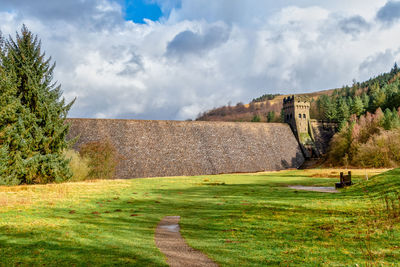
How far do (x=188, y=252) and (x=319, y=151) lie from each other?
7214 centimetres

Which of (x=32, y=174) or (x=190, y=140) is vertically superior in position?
(x=190, y=140)

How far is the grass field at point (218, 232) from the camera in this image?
890 centimetres

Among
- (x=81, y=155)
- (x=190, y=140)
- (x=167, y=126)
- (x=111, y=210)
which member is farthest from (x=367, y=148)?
(x=111, y=210)

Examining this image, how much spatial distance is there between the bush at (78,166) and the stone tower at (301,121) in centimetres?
5248

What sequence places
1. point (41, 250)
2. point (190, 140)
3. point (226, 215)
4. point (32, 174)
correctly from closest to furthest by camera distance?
point (41, 250), point (226, 215), point (32, 174), point (190, 140)

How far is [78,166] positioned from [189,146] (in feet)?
83.6

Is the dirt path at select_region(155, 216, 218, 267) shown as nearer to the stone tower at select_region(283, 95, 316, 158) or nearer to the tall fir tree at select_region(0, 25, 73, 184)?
the tall fir tree at select_region(0, 25, 73, 184)

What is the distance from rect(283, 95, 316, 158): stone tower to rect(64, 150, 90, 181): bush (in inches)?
2066

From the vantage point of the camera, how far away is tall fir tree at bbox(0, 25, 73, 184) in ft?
97.8

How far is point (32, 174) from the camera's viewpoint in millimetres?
31109

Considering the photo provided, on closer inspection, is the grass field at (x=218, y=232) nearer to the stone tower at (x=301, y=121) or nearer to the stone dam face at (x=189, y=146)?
the stone dam face at (x=189, y=146)

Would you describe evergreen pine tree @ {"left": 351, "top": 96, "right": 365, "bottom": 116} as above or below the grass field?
above

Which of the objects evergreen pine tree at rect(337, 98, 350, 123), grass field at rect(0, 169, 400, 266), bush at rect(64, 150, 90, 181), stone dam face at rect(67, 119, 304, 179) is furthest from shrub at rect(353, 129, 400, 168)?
bush at rect(64, 150, 90, 181)

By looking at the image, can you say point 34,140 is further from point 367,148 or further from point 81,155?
point 367,148
